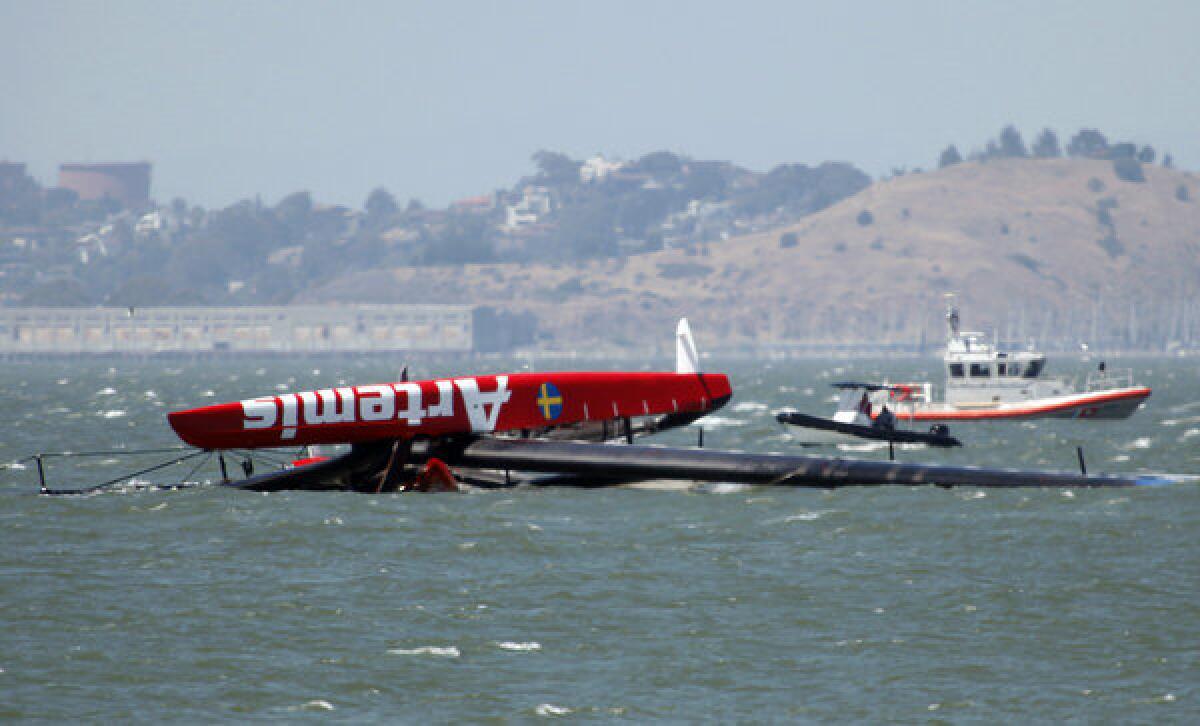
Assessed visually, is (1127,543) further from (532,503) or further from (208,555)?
(208,555)

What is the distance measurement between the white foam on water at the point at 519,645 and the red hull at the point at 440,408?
523 inches

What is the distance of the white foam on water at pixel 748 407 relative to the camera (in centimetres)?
8912

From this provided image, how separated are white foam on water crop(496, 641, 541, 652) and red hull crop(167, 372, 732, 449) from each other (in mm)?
13288

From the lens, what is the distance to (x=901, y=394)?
232 ft

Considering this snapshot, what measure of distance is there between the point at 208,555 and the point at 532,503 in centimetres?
868

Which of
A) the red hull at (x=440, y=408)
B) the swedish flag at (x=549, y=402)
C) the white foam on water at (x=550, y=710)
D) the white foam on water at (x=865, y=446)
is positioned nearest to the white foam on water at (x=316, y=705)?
the white foam on water at (x=550, y=710)

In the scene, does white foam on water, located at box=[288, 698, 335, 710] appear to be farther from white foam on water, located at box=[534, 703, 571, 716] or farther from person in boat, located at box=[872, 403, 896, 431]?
person in boat, located at box=[872, 403, 896, 431]

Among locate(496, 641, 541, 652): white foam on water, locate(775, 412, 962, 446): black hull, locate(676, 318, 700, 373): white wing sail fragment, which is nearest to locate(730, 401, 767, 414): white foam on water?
locate(775, 412, 962, 446): black hull

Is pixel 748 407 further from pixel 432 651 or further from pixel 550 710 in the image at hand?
pixel 550 710

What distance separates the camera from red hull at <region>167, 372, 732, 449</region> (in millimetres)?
33688

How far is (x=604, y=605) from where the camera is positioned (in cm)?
2295

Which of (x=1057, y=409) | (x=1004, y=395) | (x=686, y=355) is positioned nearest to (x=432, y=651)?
(x=686, y=355)

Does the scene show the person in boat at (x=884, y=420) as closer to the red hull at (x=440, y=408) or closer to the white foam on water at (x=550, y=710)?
the red hull at (x=440, y=408)

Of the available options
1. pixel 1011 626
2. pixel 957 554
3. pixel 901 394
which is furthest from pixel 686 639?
pixel 901 394
